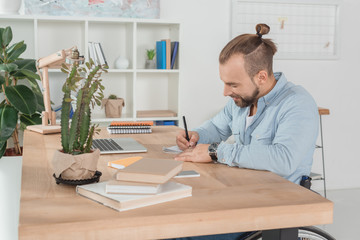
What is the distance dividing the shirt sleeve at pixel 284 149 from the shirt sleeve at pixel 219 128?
606mm

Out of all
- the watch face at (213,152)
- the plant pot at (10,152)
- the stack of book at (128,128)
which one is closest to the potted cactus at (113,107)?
the plant pot at (10,152)

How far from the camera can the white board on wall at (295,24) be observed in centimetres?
431

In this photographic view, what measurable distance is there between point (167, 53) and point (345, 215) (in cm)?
209

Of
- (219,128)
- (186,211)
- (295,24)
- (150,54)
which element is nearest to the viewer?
(186,211)

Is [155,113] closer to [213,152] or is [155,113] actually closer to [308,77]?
[308,77]

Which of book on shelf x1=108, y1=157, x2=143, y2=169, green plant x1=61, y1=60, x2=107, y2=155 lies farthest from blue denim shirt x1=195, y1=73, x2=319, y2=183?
green plant x1=61, y1=60, x2=107, y2=155

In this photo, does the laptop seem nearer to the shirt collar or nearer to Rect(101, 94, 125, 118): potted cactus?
the shirt collar

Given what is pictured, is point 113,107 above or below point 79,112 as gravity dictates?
below

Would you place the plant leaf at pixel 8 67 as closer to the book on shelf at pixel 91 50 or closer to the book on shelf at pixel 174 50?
the book on shelf at pixel 91 50

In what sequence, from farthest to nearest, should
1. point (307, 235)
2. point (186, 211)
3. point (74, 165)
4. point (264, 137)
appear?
point (264, 137) < point (307, 235) < point (74, 165) < point (186, 211)

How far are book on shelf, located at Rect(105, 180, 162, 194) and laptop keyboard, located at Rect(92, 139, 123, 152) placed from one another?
2.21 ft

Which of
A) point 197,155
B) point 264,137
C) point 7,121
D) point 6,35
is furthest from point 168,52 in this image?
point 197,155

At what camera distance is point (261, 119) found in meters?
2.03

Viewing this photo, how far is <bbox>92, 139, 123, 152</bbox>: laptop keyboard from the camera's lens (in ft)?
6.40
